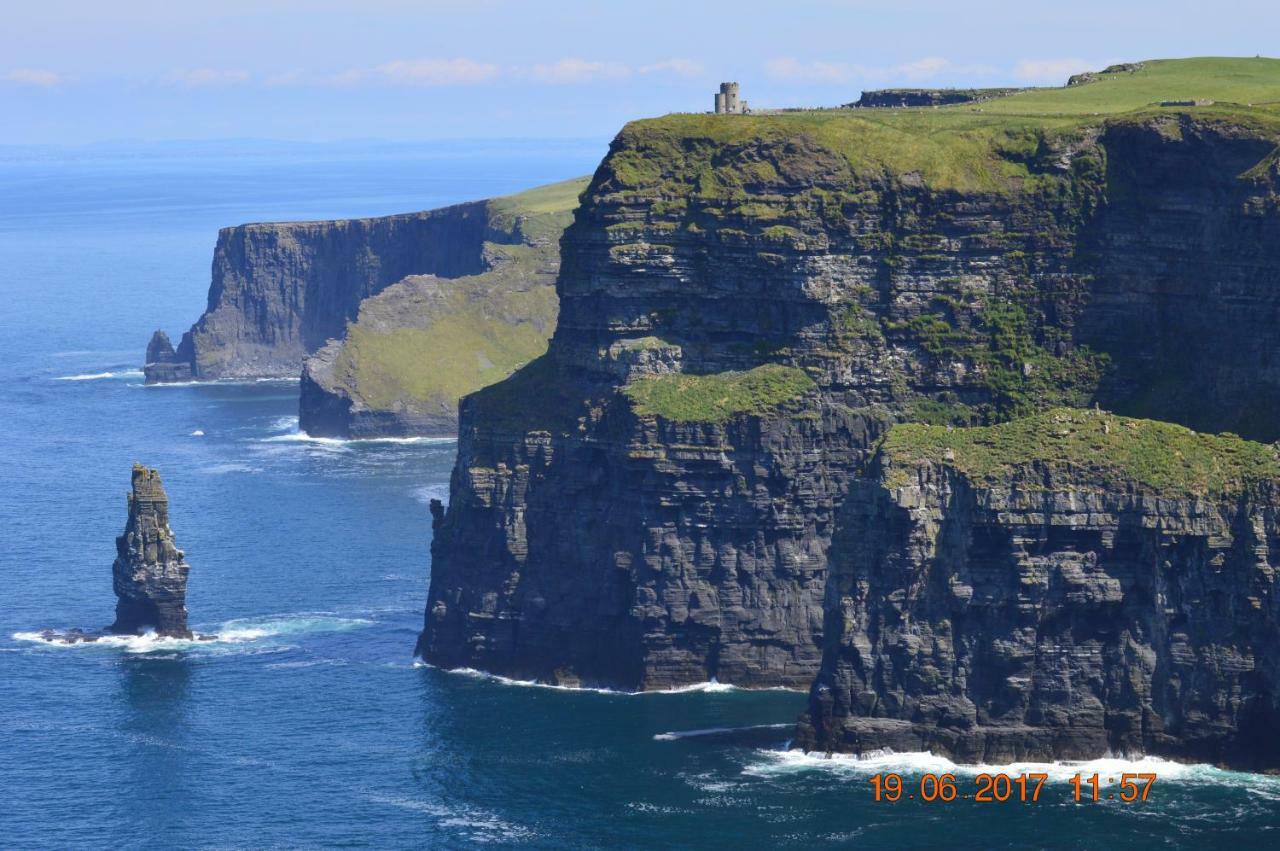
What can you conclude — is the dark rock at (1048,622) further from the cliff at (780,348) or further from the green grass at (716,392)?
the green grass at (716,392)

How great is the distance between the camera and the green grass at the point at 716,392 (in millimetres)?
176500

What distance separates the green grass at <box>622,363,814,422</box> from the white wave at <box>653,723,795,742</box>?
68.5ft

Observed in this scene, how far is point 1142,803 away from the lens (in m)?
149

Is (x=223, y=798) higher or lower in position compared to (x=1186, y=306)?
lower

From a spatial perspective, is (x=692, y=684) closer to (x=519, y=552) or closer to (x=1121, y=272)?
(x=519, y=552)

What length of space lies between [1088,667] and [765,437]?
28655mm

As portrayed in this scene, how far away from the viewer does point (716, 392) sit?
7047 inches

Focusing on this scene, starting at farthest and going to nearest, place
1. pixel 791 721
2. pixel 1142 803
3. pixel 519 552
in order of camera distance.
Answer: pixel 519 552
pixel 791 721
pixel 1142 803

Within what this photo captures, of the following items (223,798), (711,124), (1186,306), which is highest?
(711,124)

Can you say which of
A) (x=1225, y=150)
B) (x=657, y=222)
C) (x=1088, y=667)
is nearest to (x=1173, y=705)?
(x=1088, y=667)

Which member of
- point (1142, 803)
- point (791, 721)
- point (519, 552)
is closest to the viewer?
point (1142, 803)

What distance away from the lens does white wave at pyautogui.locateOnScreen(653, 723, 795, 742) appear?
544 ft
